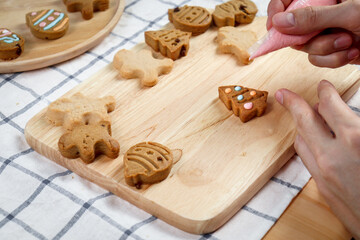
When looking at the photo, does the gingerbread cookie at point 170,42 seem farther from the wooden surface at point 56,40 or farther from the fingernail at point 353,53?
the fingernail at point 353,53

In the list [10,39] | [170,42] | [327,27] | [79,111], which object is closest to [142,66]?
[170,42]

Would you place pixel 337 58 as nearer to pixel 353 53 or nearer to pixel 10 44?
pixel 353 53

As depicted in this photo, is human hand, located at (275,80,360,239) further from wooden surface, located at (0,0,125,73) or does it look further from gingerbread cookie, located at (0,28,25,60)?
gingerbread cookie, located at (0,28,25,60)

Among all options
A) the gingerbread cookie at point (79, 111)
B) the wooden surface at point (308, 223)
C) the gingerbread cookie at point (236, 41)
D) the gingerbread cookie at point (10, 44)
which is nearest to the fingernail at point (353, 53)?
the gingerbread cookie at point (236, 41)

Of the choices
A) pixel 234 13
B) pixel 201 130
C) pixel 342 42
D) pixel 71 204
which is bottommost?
pixel 71 204

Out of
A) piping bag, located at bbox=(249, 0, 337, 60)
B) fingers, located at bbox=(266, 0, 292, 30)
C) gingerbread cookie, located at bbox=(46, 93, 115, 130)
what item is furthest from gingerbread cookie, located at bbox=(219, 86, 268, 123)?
A: gingerbread cookie, located at bbox=(46, 93, 115, 130)

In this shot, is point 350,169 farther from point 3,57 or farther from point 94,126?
point 3,57

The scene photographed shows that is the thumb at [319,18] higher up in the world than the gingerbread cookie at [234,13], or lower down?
higher up
